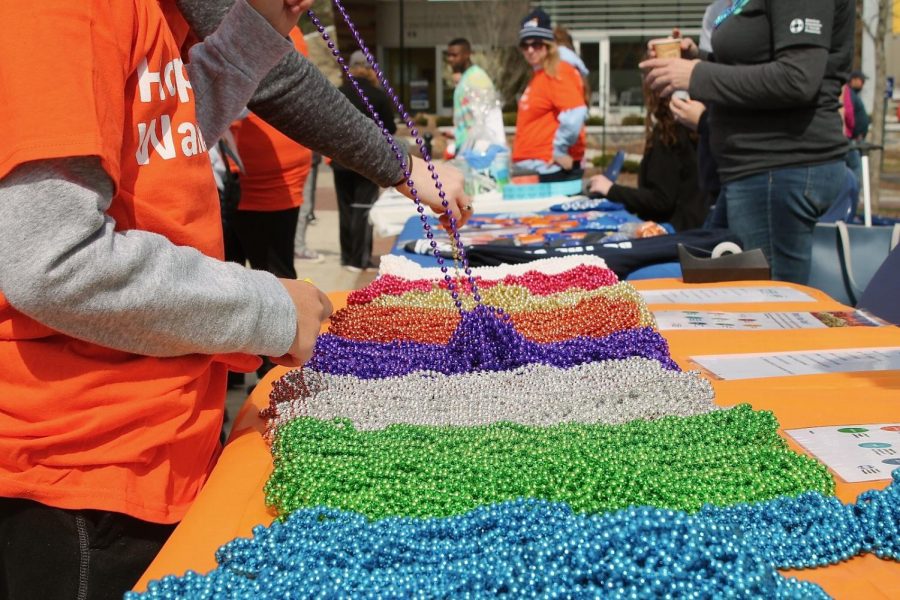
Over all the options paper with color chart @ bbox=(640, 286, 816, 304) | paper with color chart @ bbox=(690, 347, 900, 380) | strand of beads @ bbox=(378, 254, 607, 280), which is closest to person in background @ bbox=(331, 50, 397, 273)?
strand of beads @ bbox=(378, 254, 607, 280)

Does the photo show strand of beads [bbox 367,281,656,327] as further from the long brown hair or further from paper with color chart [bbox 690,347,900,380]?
the long brown hair

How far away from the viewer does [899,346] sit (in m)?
1.66

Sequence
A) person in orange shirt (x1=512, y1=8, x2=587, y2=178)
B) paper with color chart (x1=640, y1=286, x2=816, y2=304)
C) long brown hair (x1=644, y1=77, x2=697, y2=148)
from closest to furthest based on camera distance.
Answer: paper with color chart (x1=640, y1=286, x2=816, y2=304) → long brown hair (x1=644, y1=77, x2=697, y2=148) → person in orange shirt (x1=512, y1=8, x2=587, y2=178)

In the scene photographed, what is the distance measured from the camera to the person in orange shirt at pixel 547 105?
5.93 metres

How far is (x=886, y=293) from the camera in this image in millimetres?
2213

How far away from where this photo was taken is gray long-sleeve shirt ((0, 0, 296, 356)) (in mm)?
766

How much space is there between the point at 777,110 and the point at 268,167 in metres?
1.86

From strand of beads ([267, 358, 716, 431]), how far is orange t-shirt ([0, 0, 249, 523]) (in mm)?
246

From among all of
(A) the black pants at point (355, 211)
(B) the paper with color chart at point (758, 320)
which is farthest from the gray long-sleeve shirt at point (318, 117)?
(A) the black pants at point (355, 211)

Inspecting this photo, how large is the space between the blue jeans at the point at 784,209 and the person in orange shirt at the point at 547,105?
10.3 ft

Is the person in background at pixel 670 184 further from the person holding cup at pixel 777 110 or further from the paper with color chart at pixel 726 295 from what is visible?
the paper with color chart at pixel 726 295

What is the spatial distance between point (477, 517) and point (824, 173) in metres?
2.25

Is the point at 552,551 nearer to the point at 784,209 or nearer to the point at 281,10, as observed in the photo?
the point at 281,10

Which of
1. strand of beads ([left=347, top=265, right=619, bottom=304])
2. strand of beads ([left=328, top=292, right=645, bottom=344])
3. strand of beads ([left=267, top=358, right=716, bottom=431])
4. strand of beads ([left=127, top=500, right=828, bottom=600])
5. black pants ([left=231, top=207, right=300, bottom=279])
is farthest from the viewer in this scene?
black pants ([left=231, top=207, right=300, bottom=279])
